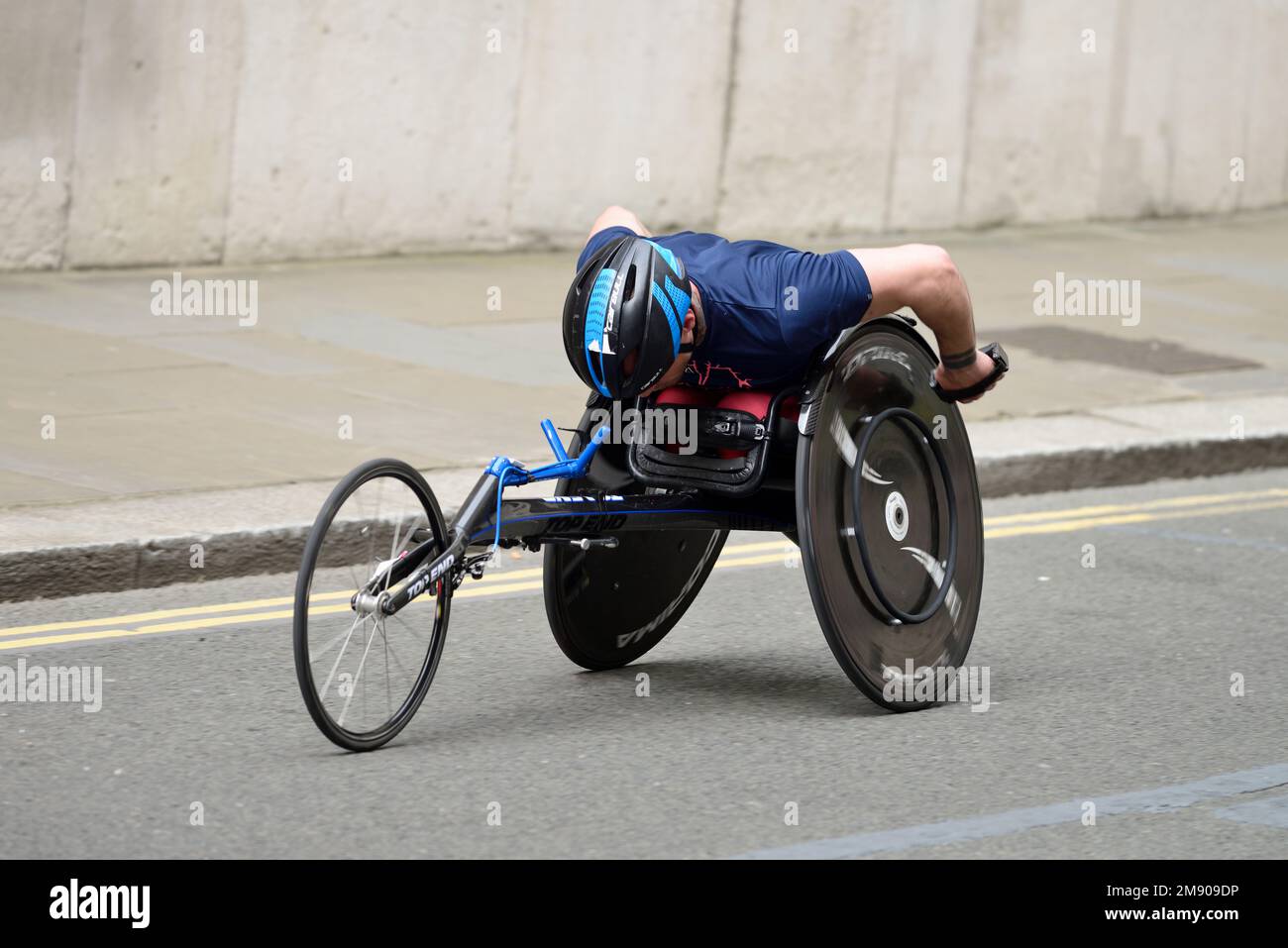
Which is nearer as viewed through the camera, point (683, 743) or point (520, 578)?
point (683, 743)

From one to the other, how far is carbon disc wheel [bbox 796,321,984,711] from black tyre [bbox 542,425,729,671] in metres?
0.58

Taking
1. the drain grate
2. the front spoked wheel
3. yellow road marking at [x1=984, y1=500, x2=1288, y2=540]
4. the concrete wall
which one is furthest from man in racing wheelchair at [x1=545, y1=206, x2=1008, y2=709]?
the concrete wall

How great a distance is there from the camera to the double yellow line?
656 cm

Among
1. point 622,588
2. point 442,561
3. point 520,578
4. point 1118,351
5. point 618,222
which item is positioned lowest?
point 520,578

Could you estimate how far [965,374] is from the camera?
6191 millimetres

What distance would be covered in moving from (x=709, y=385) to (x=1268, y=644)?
240 cm

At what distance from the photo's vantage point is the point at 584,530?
5.76 m

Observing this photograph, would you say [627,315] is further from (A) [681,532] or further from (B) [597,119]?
(B) [597,119]

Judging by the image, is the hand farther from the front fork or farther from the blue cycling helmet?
the front fork

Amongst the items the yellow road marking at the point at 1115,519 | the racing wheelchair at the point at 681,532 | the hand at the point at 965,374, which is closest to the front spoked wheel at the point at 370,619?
the racing wheelchair at the point at 681,532

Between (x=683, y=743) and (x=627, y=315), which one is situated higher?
(x=627, y=315)

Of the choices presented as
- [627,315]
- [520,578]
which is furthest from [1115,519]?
[627,315]

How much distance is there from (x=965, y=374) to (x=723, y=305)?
0.91 metres

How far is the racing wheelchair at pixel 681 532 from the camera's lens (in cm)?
542
